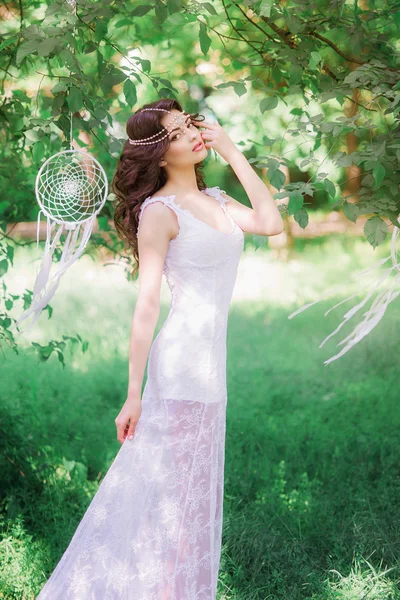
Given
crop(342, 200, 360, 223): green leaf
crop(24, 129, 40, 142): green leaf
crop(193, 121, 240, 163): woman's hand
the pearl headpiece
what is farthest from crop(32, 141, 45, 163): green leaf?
crop(342, 200, 360, 223): green leaf

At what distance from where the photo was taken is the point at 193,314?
7.22 ft

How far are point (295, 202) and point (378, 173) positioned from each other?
284 mm

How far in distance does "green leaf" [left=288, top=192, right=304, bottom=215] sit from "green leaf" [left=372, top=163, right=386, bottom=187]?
0.83ft

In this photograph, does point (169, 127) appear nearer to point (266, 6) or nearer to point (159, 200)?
point (159, 200)

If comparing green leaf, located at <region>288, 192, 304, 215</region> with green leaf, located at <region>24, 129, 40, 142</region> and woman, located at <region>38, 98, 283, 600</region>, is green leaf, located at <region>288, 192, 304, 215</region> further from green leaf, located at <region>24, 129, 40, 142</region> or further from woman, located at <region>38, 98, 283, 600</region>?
green leaf, located at <region>24, 129, 40, 142</region>

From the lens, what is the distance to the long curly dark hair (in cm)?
223

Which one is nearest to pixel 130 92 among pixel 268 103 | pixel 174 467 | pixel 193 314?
pixel 268 103

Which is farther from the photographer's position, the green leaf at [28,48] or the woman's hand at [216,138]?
the woman's hand at [216,138]

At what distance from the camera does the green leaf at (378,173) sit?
2277 mm

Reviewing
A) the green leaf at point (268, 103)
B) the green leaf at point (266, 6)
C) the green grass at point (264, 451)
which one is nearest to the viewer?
the green leaf at point (266, 6)

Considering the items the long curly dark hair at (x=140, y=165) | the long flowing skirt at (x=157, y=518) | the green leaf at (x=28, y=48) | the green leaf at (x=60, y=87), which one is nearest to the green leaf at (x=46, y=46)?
the green leaf at (x=28, y=48)

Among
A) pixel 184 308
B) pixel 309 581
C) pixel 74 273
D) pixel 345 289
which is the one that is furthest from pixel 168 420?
pixel 74 273

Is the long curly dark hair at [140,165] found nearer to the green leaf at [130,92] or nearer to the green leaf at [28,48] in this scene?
the green leaf at [130,92]

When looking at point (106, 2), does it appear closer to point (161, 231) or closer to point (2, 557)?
point (161, 231)
